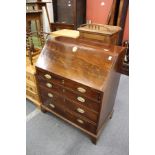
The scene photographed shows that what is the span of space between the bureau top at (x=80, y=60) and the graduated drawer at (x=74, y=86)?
35 mm

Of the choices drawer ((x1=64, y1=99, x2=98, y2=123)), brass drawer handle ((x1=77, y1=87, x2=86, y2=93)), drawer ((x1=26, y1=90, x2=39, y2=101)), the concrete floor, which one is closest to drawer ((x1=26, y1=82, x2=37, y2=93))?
drawer ((x1=26, y1=90, x2=39, y2=101))

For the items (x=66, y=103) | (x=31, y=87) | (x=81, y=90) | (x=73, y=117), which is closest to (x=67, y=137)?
(x=73, y=117)

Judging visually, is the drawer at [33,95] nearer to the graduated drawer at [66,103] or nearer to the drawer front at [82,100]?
the graduated drawer at [66,103]

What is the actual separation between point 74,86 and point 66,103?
0.29 m

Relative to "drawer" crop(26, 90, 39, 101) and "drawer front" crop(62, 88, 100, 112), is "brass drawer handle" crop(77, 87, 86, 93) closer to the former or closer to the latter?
"drawer front" crop(62, 88, 100, 112)

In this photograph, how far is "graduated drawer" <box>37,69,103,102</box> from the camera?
1.18m

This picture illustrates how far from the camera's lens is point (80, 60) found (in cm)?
131

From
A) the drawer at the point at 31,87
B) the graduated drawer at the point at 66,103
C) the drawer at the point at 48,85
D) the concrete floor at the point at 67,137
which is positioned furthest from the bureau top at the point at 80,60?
the concrete floor at the point at 67,137

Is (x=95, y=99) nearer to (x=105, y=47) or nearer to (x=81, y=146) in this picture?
(x=105, y=47)

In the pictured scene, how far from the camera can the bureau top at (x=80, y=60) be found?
3.88 feet

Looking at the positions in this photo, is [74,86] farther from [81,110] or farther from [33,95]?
[33,95]
